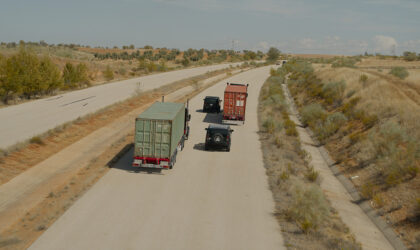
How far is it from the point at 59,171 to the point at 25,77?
2383cm

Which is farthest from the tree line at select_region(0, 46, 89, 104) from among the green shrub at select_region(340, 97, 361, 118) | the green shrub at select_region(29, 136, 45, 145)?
the green shrub at select_region(340, 97, 361, 118)

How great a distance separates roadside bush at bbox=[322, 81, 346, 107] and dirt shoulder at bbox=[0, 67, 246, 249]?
73.4ft

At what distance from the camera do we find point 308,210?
45.4 feet

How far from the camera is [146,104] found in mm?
41094

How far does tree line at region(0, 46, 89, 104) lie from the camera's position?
36.1m

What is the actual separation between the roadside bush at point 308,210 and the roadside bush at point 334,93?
997 inches

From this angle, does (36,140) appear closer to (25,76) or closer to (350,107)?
(25,76)

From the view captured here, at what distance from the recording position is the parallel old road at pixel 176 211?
11641 mm

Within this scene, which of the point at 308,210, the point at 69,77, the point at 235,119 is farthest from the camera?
the point at 69,77

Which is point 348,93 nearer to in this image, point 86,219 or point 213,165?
point 213,165

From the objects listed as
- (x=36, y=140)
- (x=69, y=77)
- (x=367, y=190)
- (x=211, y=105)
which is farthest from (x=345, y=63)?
(x=36, y=140)

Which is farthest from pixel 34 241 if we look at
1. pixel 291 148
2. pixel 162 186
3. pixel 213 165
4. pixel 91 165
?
pixel 291 148

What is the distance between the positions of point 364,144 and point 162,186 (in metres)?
14.9

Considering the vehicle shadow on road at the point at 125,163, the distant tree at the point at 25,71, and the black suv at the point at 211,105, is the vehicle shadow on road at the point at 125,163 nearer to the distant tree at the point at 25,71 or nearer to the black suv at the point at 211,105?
the black suv at the point at 211,105
